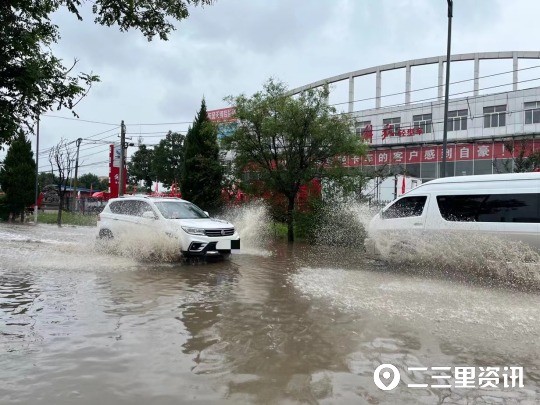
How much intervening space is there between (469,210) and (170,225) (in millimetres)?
6638

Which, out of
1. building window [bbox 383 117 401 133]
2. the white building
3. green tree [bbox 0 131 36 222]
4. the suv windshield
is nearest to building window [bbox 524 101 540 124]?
the white building

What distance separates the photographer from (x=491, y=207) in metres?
9.23

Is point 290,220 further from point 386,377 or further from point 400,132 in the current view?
point 400,132

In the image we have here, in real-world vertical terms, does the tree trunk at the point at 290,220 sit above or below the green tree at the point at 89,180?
below

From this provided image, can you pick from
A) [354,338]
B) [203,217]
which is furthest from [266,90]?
[354,338]

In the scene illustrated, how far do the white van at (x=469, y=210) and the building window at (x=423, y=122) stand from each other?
110 ft

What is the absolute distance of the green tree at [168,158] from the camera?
72562mm

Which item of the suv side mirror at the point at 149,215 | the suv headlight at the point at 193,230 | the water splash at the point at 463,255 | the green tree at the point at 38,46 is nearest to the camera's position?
the green tree at the point at 38,46

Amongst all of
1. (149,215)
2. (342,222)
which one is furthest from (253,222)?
(149,215)

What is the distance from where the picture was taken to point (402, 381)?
3951 mm

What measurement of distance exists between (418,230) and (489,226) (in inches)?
57.0

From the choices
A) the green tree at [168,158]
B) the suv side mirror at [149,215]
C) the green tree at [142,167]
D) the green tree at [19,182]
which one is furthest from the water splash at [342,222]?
the green tree at [142,167]

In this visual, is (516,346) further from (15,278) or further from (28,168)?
(28,168)
